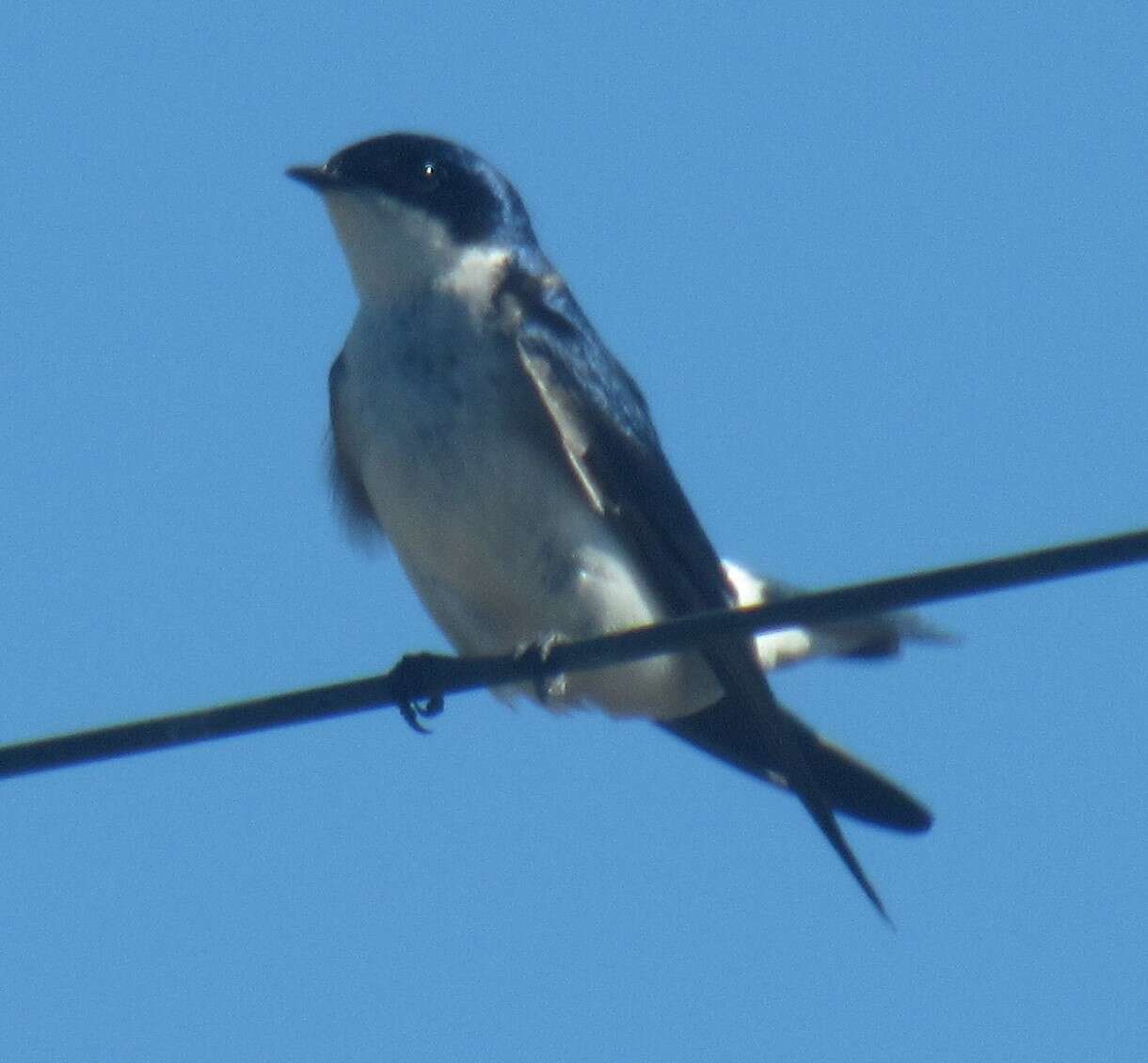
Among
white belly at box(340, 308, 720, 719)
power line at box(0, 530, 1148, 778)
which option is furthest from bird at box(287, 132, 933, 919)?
power line at box(0, 530, 1148, 778)

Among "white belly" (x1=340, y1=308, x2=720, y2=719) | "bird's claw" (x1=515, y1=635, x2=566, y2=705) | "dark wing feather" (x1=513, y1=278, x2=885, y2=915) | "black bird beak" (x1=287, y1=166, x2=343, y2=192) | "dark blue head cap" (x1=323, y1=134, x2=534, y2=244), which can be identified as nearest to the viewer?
"bird's claw" (x1=515, y1=635, x2=566, y2=705)

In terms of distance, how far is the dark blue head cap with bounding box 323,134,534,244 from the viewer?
724 centimetres

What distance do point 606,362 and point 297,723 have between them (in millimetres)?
2934

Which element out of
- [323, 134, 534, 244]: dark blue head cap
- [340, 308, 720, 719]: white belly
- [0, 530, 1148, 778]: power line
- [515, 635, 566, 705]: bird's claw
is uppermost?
[323, 134, 534, 244]: dark blue head cap

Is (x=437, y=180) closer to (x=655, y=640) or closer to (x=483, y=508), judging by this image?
(x=483, y=508)

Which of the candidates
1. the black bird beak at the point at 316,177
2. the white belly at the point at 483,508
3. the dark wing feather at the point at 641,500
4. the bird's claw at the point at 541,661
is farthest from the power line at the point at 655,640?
the black bird beak at the point at 316,177

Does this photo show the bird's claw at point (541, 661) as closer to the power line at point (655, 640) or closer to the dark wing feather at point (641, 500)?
the dark wing feather at point (641, 500)

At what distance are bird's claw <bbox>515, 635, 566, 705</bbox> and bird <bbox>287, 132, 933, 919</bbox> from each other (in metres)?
0.02

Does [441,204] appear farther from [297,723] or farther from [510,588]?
[297,723]

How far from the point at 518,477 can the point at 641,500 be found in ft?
1.50

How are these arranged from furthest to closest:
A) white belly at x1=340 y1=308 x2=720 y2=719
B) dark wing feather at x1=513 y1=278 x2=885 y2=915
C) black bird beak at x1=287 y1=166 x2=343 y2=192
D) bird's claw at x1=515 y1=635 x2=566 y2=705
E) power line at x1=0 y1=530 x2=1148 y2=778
→ black bird beak at x1=287 y1=166 x2=343 y2=192, dark wing feather at x1=513 y1=278 x2=885 y2=915, white belly at x1=340 y1=308 x2=720 y2=719, bird's claw at x1=515 y1=635 x2=566 y2=705, power line at x1=0 y1=530 x2=1148 y2=778

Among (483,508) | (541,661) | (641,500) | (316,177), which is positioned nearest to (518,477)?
(483,508)

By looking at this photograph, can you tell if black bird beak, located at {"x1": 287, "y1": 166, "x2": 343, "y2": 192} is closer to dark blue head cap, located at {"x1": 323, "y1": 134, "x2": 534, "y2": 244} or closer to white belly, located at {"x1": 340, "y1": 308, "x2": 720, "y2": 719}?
dark blue head cap, located at {"x1": 323, "y1": 134, "x2": 534, "y2": 244}

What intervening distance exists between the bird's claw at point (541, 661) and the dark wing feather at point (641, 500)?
0.46m
